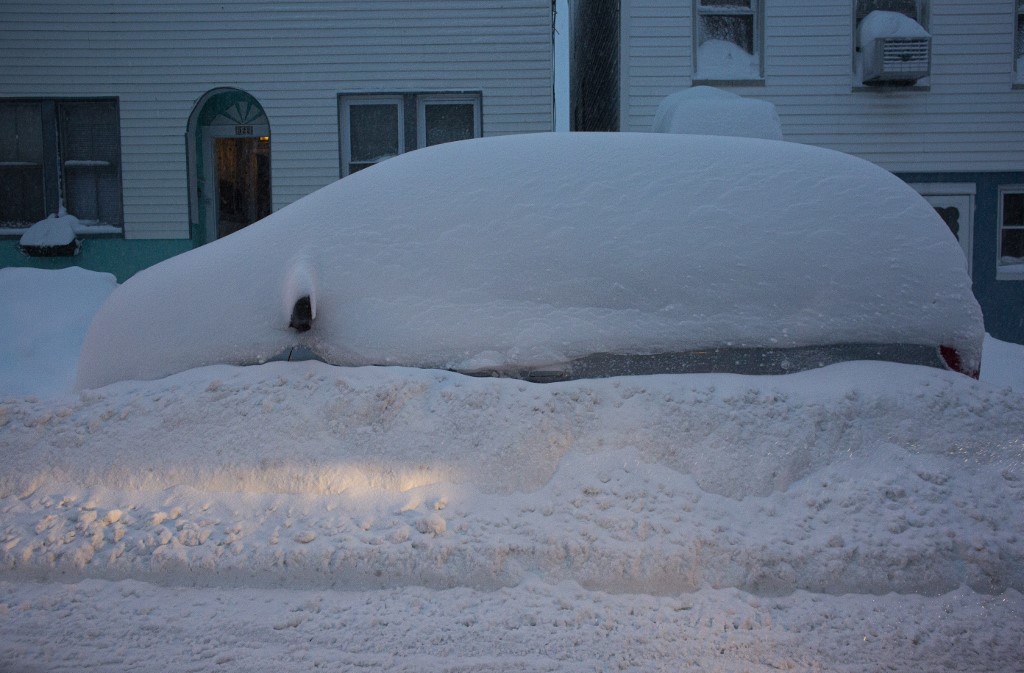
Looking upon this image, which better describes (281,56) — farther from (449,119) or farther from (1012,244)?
(1012,244)

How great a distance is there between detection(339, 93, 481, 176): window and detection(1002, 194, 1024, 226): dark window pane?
724 centimetres

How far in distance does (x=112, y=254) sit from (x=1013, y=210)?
12.3m

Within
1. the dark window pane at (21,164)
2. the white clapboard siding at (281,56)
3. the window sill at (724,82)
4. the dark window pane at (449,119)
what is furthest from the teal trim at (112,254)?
the window sill at (724,82)

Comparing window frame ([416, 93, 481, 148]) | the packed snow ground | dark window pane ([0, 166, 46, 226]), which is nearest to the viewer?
the packed snow ground

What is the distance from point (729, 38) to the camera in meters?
9.65

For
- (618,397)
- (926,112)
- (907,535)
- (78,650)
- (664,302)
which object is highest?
(926,112)

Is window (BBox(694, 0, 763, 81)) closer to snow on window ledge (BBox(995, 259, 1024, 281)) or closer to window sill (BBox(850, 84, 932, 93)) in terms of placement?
window sill (BBox(850, 84, 932, 93))

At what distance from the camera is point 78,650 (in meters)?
2.07

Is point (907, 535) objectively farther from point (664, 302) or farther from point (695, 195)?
point (695, 195)

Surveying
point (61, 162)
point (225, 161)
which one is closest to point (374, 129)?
point (225, 161)

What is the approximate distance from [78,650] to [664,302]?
2261 mm

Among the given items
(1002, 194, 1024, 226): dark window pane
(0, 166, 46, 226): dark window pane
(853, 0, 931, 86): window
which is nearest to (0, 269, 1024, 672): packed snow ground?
(853, 0, 931, 86): window

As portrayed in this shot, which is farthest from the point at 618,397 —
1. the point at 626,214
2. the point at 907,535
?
the point at 907,535

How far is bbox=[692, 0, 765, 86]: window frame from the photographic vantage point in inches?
372
